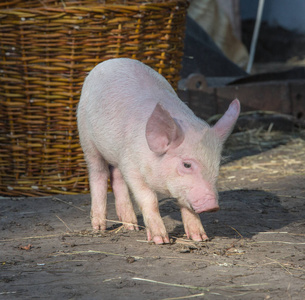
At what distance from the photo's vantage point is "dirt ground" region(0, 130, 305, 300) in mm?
2492

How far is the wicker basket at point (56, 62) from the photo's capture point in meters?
4.62

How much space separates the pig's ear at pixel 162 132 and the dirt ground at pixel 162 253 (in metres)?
0.58

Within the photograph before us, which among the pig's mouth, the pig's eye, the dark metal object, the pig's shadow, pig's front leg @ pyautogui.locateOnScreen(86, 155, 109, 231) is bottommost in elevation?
the dark metal object

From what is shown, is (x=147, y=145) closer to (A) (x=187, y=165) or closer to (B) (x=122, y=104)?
(A) (x=187, y=165)

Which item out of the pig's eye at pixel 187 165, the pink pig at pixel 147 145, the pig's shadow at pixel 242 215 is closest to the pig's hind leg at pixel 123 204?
the pink pig at pixel 147 145

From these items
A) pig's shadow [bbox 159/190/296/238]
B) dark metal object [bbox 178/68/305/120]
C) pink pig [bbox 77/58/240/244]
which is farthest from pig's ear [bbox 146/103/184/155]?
dark metal object [bbox 178/68/305/120]

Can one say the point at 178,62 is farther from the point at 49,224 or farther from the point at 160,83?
the point at 49,224

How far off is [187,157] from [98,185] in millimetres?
1006

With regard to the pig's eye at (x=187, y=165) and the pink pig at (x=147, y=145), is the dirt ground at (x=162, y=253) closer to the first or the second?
the pink pig at (x=147, y=145)

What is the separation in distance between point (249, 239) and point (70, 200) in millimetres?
1785

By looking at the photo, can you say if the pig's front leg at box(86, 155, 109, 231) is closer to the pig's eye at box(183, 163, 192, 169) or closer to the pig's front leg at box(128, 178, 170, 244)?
the pig's front leg at box(128, 178, 170, 244)

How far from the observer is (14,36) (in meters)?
4.68

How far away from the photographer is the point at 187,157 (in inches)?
119

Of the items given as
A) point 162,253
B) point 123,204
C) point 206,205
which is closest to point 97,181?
point 123,204
